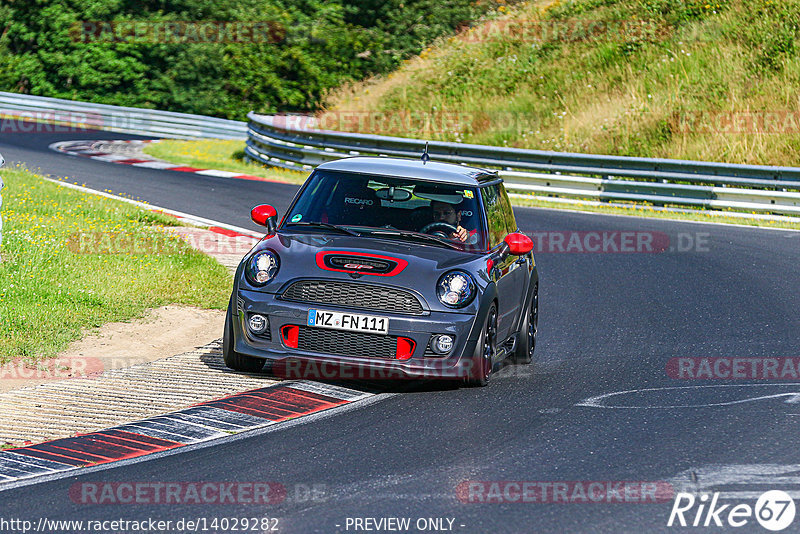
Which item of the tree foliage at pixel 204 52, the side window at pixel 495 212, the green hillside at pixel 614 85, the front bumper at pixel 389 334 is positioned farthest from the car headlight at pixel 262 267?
the tree foliage at pixel 204 52

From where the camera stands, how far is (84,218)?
51.0 feet

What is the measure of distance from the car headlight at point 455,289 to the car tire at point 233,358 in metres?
1.52

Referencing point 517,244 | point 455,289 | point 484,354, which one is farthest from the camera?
point 517,244


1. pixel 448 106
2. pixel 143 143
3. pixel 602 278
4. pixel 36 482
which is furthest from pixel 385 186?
pixel 143 143

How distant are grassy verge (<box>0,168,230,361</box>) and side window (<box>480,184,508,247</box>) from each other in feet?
10.5

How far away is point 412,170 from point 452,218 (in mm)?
591

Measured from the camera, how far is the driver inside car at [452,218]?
8.71 m

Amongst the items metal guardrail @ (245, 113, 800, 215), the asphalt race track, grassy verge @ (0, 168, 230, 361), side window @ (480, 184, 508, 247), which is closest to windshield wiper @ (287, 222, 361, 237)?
side window @ (480, 184, 508, 247)

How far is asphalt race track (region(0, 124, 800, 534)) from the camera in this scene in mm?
5359

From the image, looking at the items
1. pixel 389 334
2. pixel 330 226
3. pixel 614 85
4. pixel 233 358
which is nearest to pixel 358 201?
pixel 330 226

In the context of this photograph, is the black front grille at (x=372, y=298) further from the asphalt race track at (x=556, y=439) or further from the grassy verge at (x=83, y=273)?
the grassy verge at (x=83, y=273)

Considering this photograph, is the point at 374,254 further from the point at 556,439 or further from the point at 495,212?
the point at 556,439

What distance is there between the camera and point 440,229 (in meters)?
8.71

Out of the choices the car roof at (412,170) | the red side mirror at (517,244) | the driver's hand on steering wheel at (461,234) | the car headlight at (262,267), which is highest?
the car roof at (412,170)
